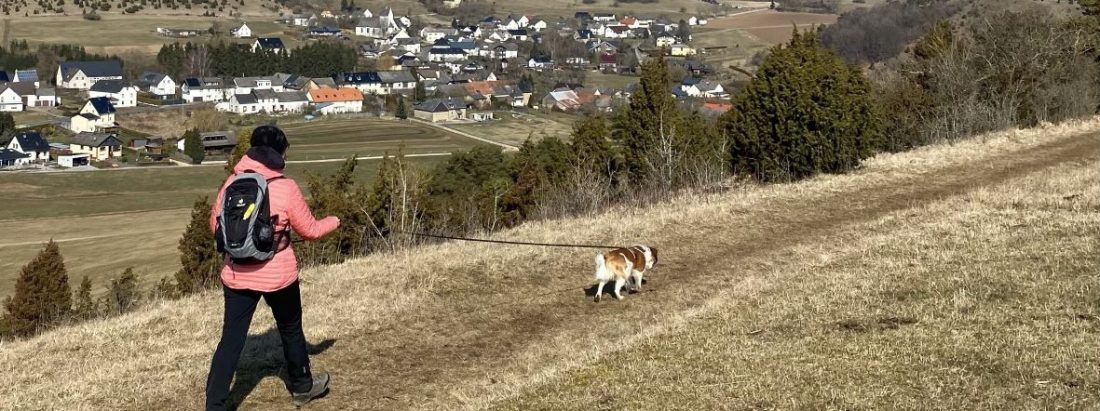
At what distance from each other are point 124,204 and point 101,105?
3752 cm

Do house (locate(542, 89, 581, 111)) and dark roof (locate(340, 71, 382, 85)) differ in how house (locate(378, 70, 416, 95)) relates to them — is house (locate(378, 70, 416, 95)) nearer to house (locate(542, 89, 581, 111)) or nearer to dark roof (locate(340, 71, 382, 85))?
dark roof (locate(340, 71, 382, 85))

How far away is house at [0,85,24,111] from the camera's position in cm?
8994

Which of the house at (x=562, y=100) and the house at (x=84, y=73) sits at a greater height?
the house at (x=84, y=73)

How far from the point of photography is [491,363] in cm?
755

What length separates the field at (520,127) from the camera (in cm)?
7712

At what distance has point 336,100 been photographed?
97.6 m

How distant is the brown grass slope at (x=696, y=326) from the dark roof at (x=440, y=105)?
251 feet

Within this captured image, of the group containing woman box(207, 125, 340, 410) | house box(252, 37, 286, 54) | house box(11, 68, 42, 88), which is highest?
woman box(207, 125, 340, 410)

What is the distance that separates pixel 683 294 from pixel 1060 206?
19.4ft

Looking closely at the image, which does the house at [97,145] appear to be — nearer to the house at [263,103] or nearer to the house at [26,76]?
the house at [263,103]

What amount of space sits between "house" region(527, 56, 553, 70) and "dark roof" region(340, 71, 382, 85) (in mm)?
26981

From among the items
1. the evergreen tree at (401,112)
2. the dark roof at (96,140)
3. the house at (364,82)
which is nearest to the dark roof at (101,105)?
the dark roof at (96,140)

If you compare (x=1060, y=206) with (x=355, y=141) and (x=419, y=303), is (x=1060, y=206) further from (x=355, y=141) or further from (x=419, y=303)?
(x=355, y=141)

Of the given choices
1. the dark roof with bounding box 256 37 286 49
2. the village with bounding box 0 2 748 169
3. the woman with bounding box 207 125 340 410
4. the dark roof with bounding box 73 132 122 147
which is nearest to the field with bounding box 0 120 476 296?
the village with bounding box 0 2 748 169
